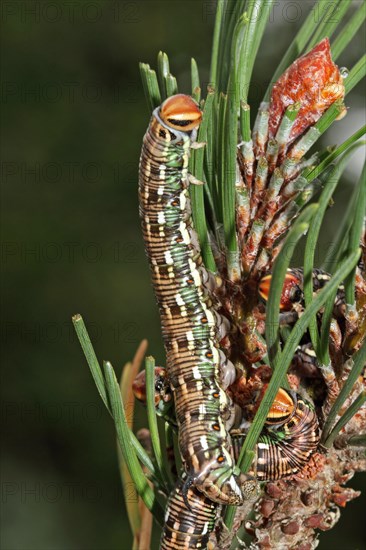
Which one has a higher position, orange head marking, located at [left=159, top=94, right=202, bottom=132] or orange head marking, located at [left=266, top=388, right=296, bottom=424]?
orange head marking, located at [left=159, top=94, right=202, bottom=132]

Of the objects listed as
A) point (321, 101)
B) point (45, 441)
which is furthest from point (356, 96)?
point (321, 101)

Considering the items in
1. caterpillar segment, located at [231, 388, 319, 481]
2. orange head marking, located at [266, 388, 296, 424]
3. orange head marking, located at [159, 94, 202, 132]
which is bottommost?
caterpillar segment, located at [231, 388, 319, 481]

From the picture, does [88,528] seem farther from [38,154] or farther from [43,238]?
[38,154]

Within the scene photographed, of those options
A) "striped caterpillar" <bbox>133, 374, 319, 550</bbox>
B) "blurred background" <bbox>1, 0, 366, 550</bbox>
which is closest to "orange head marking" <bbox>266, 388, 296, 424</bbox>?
"striped caterpillar" <bbox>133, 374, 319, 550</bbox>

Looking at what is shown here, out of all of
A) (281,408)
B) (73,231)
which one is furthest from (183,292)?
(73,231)

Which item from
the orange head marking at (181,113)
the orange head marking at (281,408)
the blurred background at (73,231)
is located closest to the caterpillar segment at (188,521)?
the orange head marking at (281,408)

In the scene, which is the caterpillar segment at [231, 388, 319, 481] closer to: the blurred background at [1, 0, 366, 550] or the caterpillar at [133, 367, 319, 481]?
the caterpillar at [133, 367, 319, 481]

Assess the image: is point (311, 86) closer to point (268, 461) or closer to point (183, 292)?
point (183, 292)

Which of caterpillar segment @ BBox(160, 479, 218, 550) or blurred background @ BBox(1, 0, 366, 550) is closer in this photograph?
caterpillar segment @ BBox(160, 479, 218, 550)
